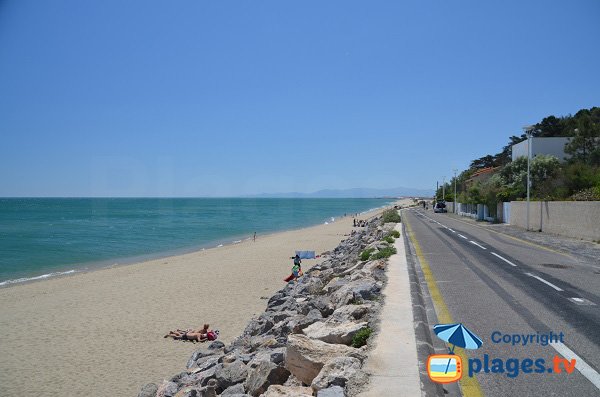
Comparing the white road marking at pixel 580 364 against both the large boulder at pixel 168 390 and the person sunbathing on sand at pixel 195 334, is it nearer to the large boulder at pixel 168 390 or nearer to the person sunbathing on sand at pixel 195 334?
the large boulder at pixel 168 390

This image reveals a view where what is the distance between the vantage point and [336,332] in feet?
23.2

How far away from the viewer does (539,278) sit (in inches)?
491

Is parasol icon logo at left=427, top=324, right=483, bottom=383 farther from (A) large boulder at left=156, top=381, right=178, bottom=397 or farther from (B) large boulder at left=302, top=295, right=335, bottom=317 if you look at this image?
(A) large boulder at left=156, top=381, right=178, bottom=397

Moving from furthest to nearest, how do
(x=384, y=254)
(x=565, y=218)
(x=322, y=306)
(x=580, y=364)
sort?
(x=565, y=218) → (x=384, y=254) → (x=322, y=306) → (x=580, y=364)

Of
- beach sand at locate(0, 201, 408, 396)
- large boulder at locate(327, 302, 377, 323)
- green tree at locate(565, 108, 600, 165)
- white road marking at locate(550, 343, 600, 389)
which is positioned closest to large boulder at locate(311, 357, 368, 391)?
large boulder at locate(327, 302, 377, 323)

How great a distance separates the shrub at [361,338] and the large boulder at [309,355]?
28cm

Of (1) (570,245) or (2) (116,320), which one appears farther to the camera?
(1) (570,245)

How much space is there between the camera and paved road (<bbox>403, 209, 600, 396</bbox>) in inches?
217

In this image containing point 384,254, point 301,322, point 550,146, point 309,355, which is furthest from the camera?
point 550,146

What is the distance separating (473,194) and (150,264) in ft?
113

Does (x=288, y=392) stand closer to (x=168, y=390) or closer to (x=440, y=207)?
(x=168, y=390)

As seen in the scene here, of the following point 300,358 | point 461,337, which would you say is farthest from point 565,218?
point 300,358

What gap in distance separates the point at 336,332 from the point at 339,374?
1801 millimetres

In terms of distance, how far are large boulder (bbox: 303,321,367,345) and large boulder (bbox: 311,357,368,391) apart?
4.10 ft
